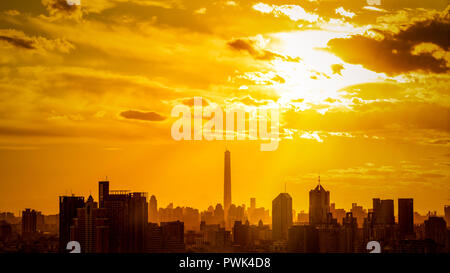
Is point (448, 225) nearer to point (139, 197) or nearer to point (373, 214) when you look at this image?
point (373, 214)

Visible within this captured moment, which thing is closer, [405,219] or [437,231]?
[437,231]

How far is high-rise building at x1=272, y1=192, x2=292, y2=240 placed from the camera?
852 inches

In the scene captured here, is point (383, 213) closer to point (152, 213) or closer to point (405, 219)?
point (405, 219)

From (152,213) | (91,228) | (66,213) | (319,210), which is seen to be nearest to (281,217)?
(319,210)

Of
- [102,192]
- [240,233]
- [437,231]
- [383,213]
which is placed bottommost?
[240,233]

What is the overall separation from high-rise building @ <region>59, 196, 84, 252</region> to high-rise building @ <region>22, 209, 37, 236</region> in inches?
37.5

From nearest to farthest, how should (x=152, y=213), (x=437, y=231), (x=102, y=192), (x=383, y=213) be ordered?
Answer: 1. (x=102, y=192)
2. (x=437, y=231)
3. (x=383, y=213)
4. (x=152, y=213)

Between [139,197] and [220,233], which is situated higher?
[139,197]

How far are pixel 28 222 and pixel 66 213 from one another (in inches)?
49.8

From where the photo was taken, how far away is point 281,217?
79.9 ft

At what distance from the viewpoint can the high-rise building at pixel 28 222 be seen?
1817 cm
